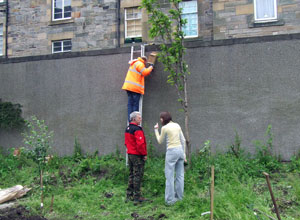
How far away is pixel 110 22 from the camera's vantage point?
1717 cm

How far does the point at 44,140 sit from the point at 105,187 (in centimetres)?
169

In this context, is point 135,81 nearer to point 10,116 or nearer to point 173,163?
point 173,163

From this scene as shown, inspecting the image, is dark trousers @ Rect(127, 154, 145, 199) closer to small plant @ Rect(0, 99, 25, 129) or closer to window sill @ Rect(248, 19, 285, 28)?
small plant @ Rect(0, 99, 25, 129)

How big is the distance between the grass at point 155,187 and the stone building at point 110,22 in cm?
914

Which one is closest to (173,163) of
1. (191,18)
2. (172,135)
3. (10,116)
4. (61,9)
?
(172,135)

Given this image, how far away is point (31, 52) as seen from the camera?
18547 mm

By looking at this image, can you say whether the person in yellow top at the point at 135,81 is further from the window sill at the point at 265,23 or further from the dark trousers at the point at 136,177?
the window sill at the point at 265,23

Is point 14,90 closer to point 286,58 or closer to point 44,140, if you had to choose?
point 44,140

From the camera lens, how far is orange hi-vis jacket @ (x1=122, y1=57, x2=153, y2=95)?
7.93 meters

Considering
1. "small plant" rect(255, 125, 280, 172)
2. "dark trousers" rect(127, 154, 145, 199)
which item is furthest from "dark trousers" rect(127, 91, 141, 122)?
"small plant" rect(255, 125, 280, 172)

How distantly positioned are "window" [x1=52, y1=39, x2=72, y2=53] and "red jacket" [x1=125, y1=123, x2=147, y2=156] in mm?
13062

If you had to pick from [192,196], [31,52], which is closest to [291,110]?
[192,196]

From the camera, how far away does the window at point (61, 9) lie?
18.5 meters

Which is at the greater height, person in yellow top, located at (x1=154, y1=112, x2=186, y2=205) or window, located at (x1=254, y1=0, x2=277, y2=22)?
window, located at (x1=254, y1=0, x2=277, y2=22)
